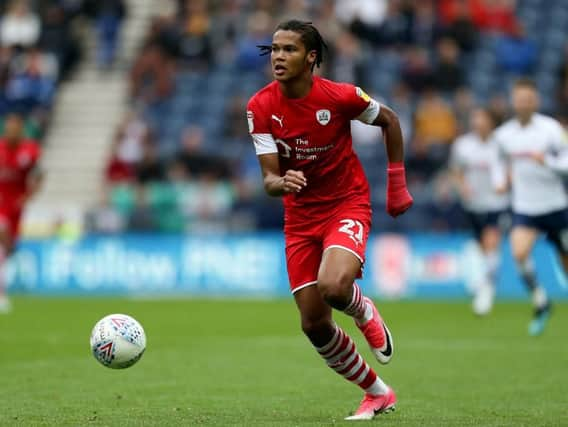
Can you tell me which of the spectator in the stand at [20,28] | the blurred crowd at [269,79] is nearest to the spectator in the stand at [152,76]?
the blurred crowd at [269,79]

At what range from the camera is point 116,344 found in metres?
7.76

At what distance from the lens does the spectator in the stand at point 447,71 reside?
23.9 meters

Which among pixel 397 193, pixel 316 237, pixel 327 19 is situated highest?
pixel 397 193

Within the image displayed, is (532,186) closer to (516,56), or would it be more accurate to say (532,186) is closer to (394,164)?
(394,164)

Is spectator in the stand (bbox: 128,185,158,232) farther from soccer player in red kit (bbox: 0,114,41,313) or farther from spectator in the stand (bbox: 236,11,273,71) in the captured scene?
soccer player in red kit (bbox: 0,114,41,313)

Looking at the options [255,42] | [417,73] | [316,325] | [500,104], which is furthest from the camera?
[255,42]


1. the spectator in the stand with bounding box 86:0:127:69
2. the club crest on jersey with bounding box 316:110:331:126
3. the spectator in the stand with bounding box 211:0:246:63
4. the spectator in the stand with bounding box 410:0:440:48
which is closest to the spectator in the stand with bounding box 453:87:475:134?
the spectator in the stand with bounding box 410:0:440:48

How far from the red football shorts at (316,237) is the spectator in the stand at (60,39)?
21.9 meters

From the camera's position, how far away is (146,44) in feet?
90.4

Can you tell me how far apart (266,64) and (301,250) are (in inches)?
722

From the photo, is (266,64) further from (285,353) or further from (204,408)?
(204,408)

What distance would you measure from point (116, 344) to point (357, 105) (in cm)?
216

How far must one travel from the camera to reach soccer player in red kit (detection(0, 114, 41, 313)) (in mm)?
17781

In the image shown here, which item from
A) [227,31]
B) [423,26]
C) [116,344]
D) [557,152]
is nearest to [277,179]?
[116,344]
